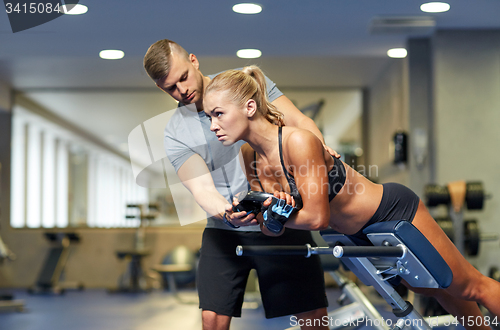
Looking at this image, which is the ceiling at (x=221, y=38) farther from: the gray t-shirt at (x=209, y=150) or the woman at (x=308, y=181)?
the woman at (x=308, y=181)

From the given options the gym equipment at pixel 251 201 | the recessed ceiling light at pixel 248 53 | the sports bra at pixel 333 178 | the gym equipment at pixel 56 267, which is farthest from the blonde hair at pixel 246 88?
the gym equipment at pixel 56 267

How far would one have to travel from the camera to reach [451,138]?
155 inches

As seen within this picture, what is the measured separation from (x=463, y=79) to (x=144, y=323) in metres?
3.35

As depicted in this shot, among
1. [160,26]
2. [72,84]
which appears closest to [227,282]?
[160,26]

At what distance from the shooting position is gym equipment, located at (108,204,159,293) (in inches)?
214

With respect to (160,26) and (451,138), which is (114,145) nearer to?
(160,26)

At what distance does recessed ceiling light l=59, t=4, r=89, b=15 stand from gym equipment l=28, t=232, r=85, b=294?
10.7 feet

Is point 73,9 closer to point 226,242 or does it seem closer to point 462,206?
point 226,242

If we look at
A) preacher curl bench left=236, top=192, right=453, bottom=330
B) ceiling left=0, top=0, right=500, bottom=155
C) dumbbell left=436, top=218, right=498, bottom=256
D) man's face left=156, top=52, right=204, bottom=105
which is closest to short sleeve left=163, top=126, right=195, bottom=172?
man's face left=156, top=52, right=204, bottom=105

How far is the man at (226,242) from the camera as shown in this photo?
5.46 ft

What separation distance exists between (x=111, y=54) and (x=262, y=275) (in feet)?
11.3

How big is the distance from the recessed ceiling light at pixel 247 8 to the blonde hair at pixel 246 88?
1.96 metres

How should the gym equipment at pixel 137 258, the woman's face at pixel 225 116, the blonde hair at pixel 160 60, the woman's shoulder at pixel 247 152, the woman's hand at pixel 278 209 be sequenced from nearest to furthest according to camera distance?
the woman's hand at pixel 278 209 < the woman's face at pixel 225 116 < the blonde hair at pixel 160 60 < the woman's shoulder at pixel 247 152 < the gym equipment at pixel 137 258

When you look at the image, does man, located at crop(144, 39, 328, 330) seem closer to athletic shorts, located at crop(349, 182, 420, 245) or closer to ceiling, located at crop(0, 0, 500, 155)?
athletic shorts, located at crop(349, 182, 420, 245)
